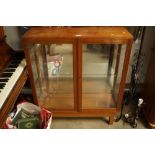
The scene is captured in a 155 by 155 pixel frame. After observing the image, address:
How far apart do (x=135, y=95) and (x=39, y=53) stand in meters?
1.16

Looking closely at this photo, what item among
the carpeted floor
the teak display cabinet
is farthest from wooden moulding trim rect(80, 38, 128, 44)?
the carpeted floor

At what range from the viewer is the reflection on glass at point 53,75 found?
1.61m

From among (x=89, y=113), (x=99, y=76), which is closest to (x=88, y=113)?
(x=89, y=113)

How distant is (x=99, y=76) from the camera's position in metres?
1.85

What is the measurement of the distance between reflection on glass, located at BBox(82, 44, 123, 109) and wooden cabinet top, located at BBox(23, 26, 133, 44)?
21 cm

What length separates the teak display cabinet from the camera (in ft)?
4.36

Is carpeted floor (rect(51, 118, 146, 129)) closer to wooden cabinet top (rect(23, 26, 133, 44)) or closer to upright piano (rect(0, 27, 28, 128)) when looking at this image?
upright piano (rect(0, 27, 28, 128))

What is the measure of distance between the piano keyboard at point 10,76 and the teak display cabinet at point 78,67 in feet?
0.37

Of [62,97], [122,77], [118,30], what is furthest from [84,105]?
[118,30]

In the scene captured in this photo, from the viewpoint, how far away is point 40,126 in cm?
149

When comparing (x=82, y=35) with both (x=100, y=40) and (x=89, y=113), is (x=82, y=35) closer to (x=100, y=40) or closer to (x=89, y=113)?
(x=100, y=40)

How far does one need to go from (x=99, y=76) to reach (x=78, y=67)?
47 cm

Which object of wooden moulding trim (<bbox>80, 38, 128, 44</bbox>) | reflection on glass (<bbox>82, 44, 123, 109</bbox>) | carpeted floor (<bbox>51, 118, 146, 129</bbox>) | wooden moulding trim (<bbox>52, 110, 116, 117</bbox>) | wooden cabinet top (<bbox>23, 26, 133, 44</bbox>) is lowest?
carpeted floor (<bbox>51, 118, 146, 129</bbox>)
